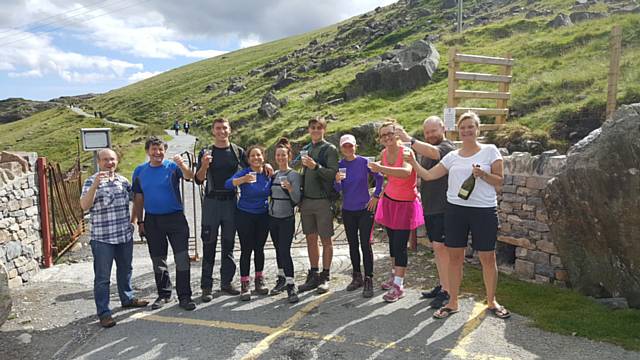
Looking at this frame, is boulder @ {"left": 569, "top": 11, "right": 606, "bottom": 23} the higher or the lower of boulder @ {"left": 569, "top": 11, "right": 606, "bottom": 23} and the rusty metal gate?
the higher

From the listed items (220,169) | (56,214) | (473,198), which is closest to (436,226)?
(473,198)

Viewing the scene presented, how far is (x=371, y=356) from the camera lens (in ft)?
14.5

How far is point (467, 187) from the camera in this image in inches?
187

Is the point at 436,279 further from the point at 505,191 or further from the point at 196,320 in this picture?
the point at 196,320

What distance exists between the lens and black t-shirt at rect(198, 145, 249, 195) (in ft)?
18.8

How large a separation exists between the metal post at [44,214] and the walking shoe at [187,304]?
11.8 ft

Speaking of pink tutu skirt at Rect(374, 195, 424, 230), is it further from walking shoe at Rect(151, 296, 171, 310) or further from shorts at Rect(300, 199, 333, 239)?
walking shoe at Rect(151, 296, 171, 310)

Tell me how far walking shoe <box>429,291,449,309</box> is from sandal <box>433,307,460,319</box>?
0.18 meters

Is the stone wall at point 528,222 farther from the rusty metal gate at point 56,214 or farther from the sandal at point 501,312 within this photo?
the rusty metal gate at point 56,214

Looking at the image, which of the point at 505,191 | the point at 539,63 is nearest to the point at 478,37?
the point at 539,63

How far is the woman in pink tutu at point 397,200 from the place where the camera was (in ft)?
17.8

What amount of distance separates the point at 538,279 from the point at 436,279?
1.36 m

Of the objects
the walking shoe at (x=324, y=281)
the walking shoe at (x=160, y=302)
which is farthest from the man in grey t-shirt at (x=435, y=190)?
the walking shoe at (x=160, y=302)

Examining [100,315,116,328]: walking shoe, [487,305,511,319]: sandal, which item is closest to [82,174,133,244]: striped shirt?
[100,315,116,328]: walking shoe
